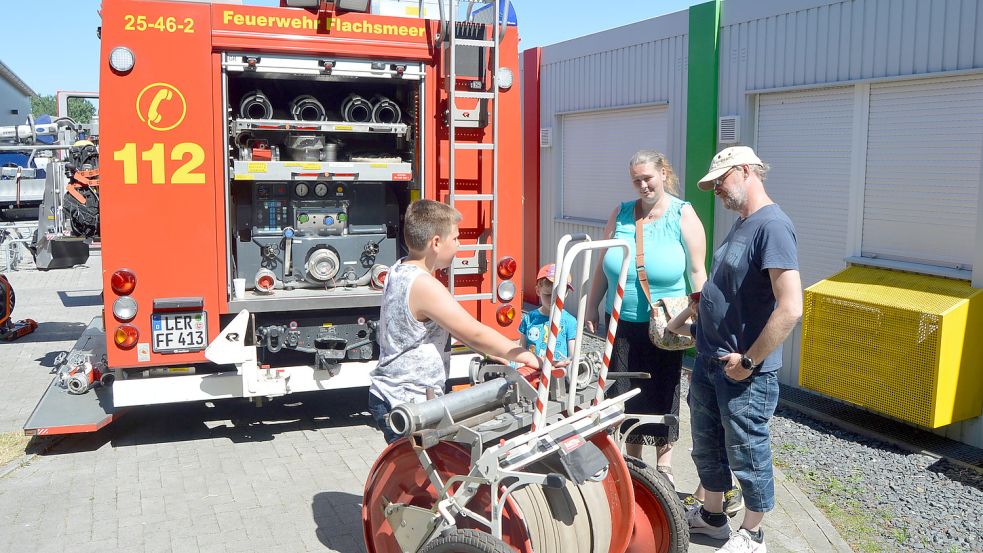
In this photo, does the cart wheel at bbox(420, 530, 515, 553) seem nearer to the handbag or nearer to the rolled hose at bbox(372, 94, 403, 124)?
the handbag

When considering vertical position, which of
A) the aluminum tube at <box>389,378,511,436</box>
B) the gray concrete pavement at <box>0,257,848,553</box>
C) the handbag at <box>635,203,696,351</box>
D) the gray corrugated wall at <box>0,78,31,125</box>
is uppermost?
the gray corrugated wall at <box>0,78,31,125</box>

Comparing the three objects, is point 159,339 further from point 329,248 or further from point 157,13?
Result: point 157,13

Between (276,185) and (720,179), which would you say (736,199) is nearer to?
(720,179)

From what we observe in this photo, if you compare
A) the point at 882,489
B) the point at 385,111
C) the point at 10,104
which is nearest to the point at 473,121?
the point at 385,111

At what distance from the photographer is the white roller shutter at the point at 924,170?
20.8 feet

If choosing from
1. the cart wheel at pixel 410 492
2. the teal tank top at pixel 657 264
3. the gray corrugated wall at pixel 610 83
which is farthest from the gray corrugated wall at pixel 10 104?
the cart wheel at pixel 410 492

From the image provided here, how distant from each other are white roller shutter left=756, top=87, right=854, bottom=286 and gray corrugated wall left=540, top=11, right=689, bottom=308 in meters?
1.27

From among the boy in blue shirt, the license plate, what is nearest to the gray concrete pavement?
the license plate

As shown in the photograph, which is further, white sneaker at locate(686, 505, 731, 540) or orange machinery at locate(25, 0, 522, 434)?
orange machinery at locate(25, 0, 522, 434)

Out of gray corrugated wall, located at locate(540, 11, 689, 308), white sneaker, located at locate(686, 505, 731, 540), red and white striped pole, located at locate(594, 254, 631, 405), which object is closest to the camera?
red and white striped pole, located at locate(594, 254, 631, 405)

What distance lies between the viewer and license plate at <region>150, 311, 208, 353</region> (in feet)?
19.2

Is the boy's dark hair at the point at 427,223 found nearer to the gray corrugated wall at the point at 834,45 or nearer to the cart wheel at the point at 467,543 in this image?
the cart wheel at the point at 467,543

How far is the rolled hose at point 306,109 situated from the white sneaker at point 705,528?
3800 millimetres

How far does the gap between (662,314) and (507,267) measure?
2.07 metres
